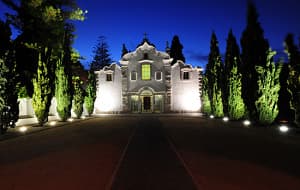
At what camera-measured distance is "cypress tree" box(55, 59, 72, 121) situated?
34219 mm

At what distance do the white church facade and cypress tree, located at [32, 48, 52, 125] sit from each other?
25.7m

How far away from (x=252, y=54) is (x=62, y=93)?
17.9 m

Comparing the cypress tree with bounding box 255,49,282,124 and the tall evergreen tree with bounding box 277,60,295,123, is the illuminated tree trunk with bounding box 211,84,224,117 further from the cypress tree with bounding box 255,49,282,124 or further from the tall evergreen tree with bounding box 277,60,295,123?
the cypress tree with bounding box 255,49,282,124

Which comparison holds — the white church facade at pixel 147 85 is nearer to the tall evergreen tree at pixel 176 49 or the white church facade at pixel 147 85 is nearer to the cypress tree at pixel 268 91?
the tall evergreen tree at pixel 176 49

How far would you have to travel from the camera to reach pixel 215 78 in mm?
38562

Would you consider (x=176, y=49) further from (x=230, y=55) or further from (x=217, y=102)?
(x=230, y=55)

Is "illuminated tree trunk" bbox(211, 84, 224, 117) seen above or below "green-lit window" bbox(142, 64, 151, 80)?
below

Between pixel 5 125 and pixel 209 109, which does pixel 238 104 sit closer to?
pixel 209 109

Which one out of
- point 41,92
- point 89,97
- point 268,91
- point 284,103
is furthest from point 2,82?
A: point 89,97

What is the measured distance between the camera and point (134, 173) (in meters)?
8.52

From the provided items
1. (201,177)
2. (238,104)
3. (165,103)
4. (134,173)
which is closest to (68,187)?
(134,173)

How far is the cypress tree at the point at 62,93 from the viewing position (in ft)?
112

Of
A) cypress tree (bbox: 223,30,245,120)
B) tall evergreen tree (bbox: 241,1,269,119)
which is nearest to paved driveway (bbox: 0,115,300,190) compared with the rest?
tall evergreen tree (bbox: 241,1,269,119)

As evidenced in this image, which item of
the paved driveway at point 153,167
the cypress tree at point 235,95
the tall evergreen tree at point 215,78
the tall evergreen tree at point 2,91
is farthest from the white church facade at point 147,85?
the paved driveway at point 153,167
